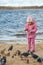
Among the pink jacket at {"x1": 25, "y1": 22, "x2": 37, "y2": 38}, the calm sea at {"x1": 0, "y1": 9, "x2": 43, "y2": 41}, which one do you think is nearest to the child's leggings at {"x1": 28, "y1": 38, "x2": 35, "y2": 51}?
the pink jacket at {"x1": 25, "y1": 22, "x2": 37, "y2": 38}

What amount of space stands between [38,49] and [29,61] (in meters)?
2.36

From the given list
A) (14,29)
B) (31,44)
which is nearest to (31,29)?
(31,44)

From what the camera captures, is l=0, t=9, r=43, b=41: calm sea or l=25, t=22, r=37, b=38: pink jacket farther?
l=0, t=9, r=43, b=41: calm sea

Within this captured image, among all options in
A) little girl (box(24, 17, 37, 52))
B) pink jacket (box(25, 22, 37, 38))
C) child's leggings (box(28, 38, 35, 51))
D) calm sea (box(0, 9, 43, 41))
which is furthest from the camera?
calm sea (box(0, 9, 43, 41))

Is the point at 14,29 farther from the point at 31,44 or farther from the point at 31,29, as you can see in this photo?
the point at 31,29

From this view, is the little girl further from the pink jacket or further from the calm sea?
the calm sea

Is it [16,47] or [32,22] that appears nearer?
[32,22]

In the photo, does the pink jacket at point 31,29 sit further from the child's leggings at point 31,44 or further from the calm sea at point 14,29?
the calm sea at point 14,29

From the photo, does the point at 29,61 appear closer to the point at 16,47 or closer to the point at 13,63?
the point at 13,63

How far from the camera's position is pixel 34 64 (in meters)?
10.6

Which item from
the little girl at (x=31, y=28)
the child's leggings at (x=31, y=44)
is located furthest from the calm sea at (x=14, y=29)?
the little girl at (x=31, y=28)

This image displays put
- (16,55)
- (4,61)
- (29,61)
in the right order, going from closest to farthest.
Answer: (4,61) → (29,61) → (16,55)

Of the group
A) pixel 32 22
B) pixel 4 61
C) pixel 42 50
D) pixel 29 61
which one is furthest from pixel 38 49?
pixel 4 61

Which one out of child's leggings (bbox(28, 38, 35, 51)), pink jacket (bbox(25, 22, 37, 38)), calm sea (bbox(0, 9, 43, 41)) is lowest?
calm sea (bbox(0, 9, 43, 41))
